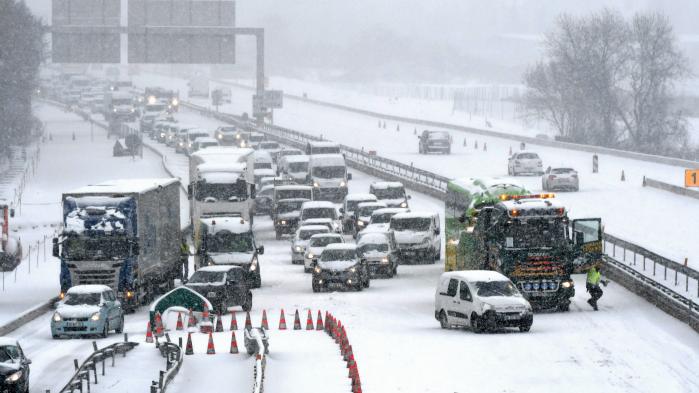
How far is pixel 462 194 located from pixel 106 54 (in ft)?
205

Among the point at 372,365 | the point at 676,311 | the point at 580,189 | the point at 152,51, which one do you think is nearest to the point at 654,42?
the point at 152,51

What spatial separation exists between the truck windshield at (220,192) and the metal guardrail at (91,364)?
20.5 m

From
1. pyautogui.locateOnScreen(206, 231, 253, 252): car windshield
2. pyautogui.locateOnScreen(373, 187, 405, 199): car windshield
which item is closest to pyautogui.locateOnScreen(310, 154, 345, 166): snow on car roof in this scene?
pyautogui.locateOnScreen(373, 187, 405, 199): car windshield

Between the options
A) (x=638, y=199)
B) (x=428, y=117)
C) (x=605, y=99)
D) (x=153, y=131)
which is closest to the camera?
(x=638, y=199)

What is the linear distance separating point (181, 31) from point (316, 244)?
183 ft

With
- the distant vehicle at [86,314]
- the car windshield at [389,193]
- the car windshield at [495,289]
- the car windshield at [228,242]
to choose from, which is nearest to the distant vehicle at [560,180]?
the car windshield at [389,193]

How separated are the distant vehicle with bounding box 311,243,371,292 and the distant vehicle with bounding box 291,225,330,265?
7.94 m

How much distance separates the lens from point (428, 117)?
153125 mm

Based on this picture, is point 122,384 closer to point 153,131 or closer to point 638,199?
point 638,199

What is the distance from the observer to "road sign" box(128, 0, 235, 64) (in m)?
99.9

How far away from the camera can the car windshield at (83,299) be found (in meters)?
32.2

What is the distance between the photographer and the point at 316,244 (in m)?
46.2

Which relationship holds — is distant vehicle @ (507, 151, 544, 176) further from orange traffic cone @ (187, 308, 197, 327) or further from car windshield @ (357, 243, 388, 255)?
orange traffic cone @ (187, 308, 197, 327)

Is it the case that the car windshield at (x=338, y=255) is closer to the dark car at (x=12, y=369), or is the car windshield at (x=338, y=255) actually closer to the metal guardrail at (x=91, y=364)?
the metal guardrail at (x=91, y=364)
